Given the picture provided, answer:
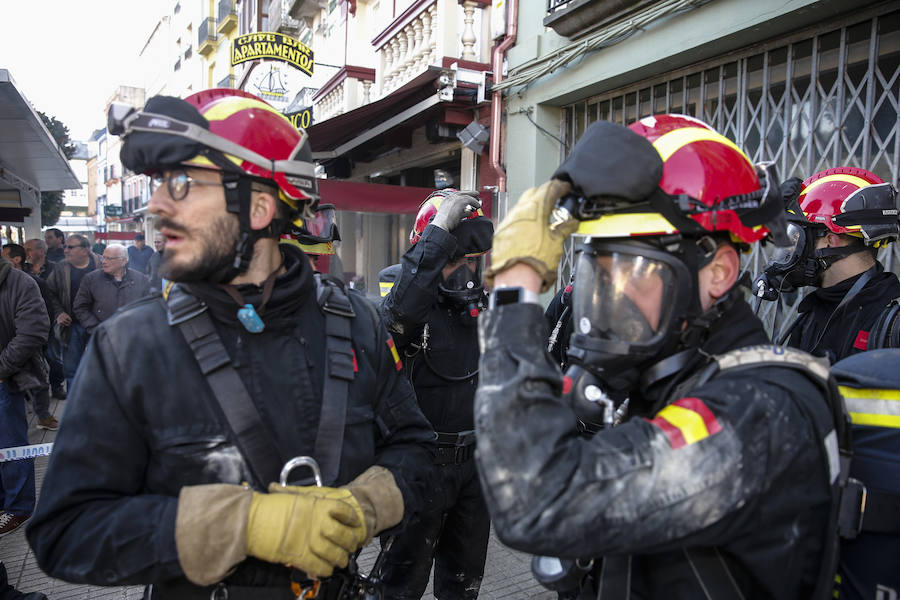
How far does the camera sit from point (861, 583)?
133cm

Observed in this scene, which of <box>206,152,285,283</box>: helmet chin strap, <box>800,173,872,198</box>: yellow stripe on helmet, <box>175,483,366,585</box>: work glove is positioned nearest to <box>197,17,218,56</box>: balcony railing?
<box>800,173,872,198</box>: yellow stripe on helmet

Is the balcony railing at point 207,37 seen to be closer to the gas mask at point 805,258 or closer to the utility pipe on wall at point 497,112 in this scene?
the utility pipe on wall at point 497,112

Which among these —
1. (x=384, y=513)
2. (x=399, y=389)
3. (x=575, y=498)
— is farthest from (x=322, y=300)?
(x=575, y=498)

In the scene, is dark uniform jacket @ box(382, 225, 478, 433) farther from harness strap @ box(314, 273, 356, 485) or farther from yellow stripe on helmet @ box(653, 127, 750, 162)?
yellow stripe on helmet @ box(653, 127, 750, 162)

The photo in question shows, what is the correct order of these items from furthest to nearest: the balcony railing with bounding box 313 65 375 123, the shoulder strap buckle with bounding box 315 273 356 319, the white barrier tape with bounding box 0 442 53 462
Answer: the balcony railing with bounding box 313 65 375 123 < the white barrier tape with bounding box 0 442 53 462 < the shoulder strap buckle with bounding box 315 273 356 319

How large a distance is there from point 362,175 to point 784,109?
9762 millimetres

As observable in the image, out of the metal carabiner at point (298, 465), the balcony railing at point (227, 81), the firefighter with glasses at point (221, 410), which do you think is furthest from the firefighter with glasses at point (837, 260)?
the balcony railing at point (227, 81)

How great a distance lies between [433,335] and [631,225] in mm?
2003

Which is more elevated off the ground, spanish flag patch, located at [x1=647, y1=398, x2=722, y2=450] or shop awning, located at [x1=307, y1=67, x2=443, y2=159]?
shop awning, located at [x1=307, y1=67, x2=443, y2=159]

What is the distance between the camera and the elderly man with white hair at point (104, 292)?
6434mm

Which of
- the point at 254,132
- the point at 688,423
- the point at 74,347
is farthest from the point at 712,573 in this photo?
the point at 74,347

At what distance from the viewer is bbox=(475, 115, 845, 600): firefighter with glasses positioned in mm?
1068

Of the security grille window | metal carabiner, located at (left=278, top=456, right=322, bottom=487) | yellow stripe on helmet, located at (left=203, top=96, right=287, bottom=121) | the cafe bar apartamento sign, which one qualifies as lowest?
metal carabiner, located at (left=278, top=456, right=322, bottom=487)

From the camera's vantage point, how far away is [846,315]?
296cm
